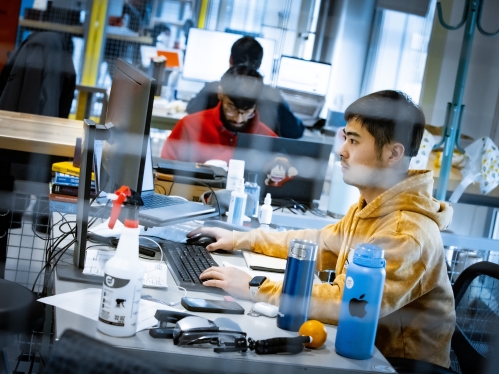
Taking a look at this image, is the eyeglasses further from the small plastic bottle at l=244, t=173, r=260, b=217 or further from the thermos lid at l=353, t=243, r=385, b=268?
the thermos lid at l=353, t=243, r=385, b=268

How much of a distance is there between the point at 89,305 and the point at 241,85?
1970 mm

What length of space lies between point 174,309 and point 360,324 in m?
0.28

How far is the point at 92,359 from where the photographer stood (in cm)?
55

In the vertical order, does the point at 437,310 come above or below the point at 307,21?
below

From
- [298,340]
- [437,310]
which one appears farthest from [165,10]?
[298,340]

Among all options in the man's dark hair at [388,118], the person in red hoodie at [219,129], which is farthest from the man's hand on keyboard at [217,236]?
the person in red hoodie at [219,129]

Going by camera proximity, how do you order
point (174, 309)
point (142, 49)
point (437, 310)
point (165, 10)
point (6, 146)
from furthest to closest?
point (142, 49) → point (165, 10) → point (6, 146) → point (437, 310) → point (174, 309)

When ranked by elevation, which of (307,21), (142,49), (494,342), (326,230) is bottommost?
(494,342)

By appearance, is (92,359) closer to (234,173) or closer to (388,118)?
(388,118)

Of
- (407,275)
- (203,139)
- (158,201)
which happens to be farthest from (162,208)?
(203,139)

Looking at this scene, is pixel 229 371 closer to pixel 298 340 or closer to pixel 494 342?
pixel 298 340

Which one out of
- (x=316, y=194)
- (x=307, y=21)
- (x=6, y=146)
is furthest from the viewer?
(x=307, y=21)

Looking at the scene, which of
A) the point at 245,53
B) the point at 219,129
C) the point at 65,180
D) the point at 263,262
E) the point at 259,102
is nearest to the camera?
the point at 263,262

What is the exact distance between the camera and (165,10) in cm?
362
